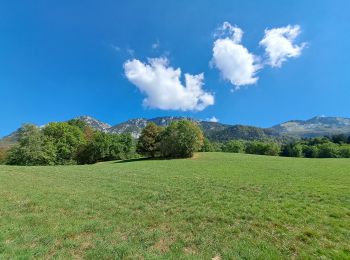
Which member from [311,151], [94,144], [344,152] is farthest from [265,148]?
[94,144]

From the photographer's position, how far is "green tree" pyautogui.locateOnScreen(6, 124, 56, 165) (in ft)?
196

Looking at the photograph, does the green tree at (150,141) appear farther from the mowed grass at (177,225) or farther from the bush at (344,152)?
the bush at (344,152)

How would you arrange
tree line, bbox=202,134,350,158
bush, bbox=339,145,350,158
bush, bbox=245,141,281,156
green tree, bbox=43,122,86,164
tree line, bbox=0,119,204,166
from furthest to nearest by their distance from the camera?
bush, bbox=245,141,281,156 < tree line, bbox=202,134,350,158 < bush, bbox=339,145,350,158 < green tree, bbox=43,122,86,164 < tree line, bbox=0,119,204,166

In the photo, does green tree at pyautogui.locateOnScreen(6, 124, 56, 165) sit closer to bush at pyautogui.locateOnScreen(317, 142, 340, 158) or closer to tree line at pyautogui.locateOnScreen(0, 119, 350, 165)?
tree line at pyautogui.locateOnScreen(0, 119, 350, 165)

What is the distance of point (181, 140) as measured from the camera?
6700 cm

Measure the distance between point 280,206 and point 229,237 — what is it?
5.66 metres

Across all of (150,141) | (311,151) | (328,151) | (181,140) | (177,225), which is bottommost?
(177,225)

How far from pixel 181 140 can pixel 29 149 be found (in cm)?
3851

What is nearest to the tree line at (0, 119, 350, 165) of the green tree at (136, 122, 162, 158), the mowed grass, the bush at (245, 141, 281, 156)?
the green tree at (136, 122, 162, 158)

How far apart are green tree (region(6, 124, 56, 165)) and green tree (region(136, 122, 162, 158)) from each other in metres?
25.2

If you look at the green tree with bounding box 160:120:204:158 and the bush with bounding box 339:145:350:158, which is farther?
the bush with bounding box 339:145:350:158

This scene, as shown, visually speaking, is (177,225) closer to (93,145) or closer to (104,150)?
(104,150)

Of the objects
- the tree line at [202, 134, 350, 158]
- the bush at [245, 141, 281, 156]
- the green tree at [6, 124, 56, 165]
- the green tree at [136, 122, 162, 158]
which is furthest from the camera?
the bush at [245, 141, 281, 156]

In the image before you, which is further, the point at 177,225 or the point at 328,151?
the point at 328,151
